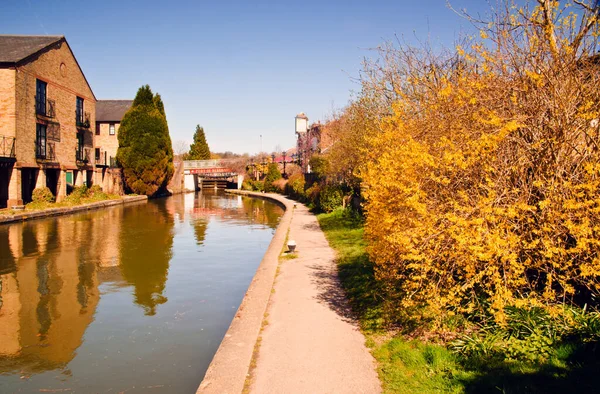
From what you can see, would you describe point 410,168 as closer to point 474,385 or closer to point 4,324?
point 474,385

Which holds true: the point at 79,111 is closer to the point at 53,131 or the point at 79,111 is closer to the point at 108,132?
the point at 53,131

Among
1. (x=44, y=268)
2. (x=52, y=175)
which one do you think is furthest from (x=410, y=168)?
(x=52, y=175)

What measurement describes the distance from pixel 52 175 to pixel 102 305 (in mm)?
26624

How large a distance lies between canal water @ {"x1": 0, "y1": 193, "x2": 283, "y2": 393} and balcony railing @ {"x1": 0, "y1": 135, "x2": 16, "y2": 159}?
293 inches

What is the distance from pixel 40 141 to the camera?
2786 cm

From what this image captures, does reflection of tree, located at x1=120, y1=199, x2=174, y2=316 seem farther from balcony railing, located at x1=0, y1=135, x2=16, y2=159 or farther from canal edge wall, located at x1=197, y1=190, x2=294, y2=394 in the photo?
balcony railing, located at x1=0, y1=135, x2=16, y2=159

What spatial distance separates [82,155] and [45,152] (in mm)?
5652

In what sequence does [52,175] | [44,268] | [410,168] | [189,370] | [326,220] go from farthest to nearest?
[52,175], [326,220], [44,268], [189,370], [410,168]

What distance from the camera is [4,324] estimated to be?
319 inches

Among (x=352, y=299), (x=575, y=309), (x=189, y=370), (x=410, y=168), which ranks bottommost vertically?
(x=189, y=370)

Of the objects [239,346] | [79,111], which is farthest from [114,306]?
[79,111]

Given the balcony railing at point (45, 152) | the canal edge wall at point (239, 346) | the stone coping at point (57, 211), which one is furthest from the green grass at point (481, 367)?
the balcony railing at point (45, 152)

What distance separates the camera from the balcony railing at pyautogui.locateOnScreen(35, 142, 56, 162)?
2725 centimetres

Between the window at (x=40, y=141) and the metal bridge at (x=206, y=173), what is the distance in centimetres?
3122
